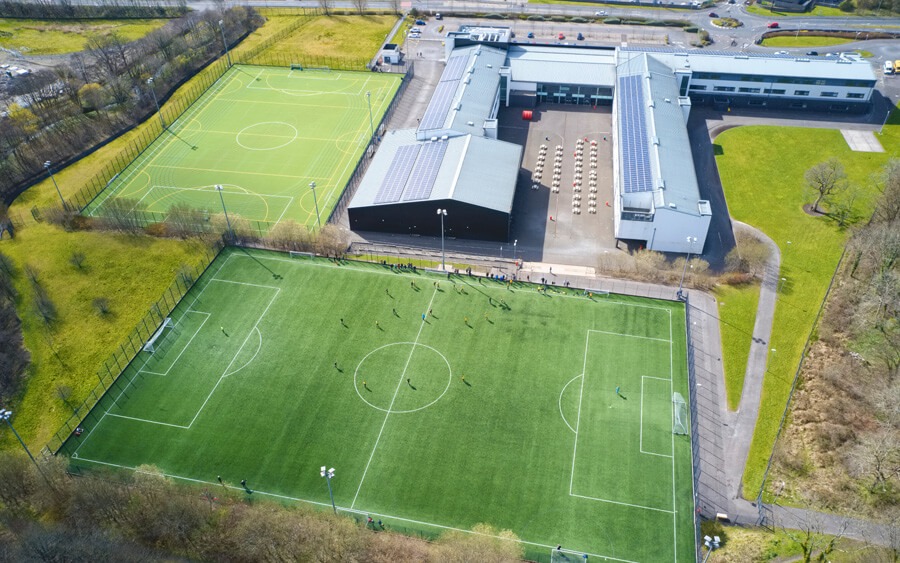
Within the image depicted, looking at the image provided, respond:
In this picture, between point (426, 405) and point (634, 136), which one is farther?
point (634, 136)

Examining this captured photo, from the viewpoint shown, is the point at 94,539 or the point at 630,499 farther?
the point at 630,499

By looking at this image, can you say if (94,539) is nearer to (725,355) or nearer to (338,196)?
(338,196)

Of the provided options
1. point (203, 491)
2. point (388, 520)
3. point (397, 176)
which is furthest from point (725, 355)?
point (203, 491)

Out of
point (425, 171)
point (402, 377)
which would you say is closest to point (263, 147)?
point (425, 171)

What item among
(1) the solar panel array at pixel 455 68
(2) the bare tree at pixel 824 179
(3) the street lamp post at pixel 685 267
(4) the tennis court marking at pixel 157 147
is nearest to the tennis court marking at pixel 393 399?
(3) the street lamp post at pixel 685 267

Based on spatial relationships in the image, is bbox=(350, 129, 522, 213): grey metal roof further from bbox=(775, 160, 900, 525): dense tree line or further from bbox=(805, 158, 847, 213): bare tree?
bbox=(805, 158, 847, 213): bare tree

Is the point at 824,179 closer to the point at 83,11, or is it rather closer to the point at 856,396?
the point at 856,396

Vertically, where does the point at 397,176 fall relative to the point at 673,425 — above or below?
above
